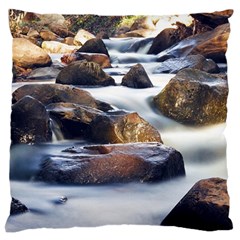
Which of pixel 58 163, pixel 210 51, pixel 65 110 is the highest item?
pixel 210 51

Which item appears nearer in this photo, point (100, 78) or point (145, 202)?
point (145, 202)

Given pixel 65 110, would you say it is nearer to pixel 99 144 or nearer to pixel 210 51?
pixel 99 144

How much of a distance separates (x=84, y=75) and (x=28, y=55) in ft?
0.79

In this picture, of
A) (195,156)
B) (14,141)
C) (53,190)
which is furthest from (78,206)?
(195,156)

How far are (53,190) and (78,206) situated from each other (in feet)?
0.37

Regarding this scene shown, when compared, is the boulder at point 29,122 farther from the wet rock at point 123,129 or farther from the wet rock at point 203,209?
the wet rock at point 203,209

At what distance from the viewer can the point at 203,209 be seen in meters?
1.84

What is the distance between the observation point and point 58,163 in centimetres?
188

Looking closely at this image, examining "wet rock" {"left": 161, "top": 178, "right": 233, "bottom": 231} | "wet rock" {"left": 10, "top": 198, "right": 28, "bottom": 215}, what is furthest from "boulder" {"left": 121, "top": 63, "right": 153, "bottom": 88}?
"wet rock" {"left": 10, "top": 198, "right": 28, "bottom": 215}

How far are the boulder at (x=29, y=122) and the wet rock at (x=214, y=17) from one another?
0.74 meters

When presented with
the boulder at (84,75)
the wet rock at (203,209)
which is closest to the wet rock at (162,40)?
the boulder at (84,75)

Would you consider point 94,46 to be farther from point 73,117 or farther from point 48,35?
point 73,117

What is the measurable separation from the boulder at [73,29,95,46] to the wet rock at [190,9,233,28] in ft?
1.43

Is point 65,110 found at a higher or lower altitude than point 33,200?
higher
